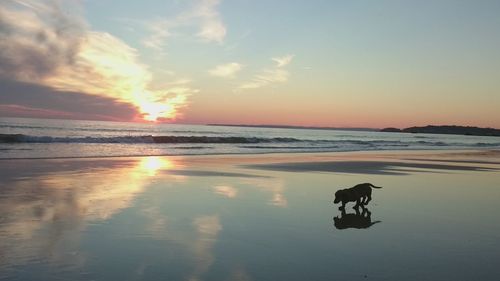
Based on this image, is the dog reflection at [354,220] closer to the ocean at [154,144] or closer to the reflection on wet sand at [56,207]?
the reflection on wet sand at [56,207]

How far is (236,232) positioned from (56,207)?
3.57 meters

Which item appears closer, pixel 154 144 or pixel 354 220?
pixel 354 220

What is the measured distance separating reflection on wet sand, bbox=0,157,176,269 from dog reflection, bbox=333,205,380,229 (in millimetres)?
3755

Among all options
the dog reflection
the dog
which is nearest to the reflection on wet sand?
the dog reflection

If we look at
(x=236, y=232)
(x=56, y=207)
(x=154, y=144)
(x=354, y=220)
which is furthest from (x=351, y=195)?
(x=154, y=144)

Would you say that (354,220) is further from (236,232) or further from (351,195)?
(236,232)

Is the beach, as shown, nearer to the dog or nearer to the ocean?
the dog

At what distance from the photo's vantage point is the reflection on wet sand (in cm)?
499

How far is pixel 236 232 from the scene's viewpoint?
6230 millimetres

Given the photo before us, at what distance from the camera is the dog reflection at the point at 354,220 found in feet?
22.4

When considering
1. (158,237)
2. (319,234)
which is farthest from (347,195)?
(158,237)

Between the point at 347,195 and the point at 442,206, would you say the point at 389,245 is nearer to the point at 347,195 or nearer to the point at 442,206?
the point at 347,195

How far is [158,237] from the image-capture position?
5773 millimetres

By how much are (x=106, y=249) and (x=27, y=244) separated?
1004 mm
